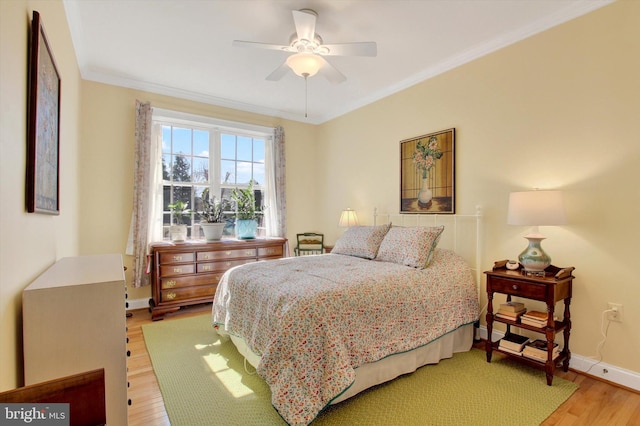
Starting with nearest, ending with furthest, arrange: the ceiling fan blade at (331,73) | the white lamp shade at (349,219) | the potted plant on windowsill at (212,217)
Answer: the ceiling fan blade at (331,73)
the potted plant on windowsill at (212,217)
the white lamp shade at (349,219)

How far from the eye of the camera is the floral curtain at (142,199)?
375 cm

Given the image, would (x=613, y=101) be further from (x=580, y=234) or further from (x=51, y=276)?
(x=51, y=276)

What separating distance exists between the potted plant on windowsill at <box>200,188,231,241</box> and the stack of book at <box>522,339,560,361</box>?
3469mm

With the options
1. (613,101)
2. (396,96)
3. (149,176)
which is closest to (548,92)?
(613,101)

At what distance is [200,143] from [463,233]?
3.60 m

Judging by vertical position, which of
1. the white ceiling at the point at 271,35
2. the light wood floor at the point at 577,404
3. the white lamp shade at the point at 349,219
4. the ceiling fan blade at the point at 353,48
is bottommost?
the light wood floor at the point at 577,404

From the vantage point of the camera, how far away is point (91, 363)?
121 cm

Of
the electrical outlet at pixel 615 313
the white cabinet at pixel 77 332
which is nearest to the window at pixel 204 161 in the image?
the white cabinet at pixel 77 332

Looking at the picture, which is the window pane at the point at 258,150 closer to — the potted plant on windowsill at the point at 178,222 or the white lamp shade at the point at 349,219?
the potted plant on windowsill at the point at 178,222

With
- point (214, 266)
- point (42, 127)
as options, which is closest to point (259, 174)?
point (214, 266)

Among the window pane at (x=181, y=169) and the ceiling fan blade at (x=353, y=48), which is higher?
the ceiling fan blade at (x=353, y=48)

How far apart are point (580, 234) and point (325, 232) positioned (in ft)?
11.1

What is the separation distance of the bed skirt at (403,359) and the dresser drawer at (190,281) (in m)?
1.48

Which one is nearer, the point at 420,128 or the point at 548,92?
the point at 548,92
